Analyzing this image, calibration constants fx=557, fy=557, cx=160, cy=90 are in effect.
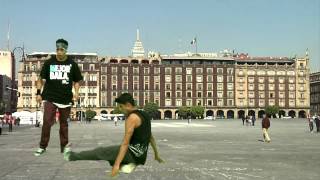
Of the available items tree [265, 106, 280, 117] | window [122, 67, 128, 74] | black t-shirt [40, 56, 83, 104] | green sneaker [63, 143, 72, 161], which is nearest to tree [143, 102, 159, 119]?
window [122, 67, 128, 74]

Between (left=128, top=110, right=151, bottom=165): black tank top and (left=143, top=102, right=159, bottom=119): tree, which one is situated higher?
(left=128, top=110, right=151, bottom=165): black tank top

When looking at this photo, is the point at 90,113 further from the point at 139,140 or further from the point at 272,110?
the point at 139,140

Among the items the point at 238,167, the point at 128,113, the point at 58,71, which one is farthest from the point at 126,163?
the point at 238,167

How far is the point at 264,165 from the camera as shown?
1948cm

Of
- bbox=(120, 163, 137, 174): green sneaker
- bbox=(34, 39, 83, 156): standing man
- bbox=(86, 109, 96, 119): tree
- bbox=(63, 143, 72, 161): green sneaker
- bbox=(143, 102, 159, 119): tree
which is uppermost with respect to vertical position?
bbox=(34, 39, 83, 156): standing man

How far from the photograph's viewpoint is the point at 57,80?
764cm

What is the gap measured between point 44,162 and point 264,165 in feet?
25.5

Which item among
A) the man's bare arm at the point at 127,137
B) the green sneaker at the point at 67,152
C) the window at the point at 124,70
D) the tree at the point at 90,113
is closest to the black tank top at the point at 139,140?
the man's bare arm at the point at 127,137

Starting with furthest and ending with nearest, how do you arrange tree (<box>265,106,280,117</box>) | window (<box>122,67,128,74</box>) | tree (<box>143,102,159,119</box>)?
tree (<box>265,106,280,117</box>) < window (<box>122,67,128,74</box>) < tree (<box>143,102,159,119</box>)

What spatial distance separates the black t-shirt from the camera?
7676 mm

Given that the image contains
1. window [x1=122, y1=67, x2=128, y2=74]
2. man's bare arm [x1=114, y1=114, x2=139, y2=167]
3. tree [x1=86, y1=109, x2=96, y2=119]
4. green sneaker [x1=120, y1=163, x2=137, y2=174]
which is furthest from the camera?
window [x1=122, y1=67, x2=128, y2=74]

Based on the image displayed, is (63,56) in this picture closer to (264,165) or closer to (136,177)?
(136,177)

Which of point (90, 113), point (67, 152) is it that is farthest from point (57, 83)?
point (90, 113)

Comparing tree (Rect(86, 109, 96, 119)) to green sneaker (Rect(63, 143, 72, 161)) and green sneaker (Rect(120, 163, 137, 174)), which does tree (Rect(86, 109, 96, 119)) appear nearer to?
green sneaker (Rect(63, 143, 72, 161))
